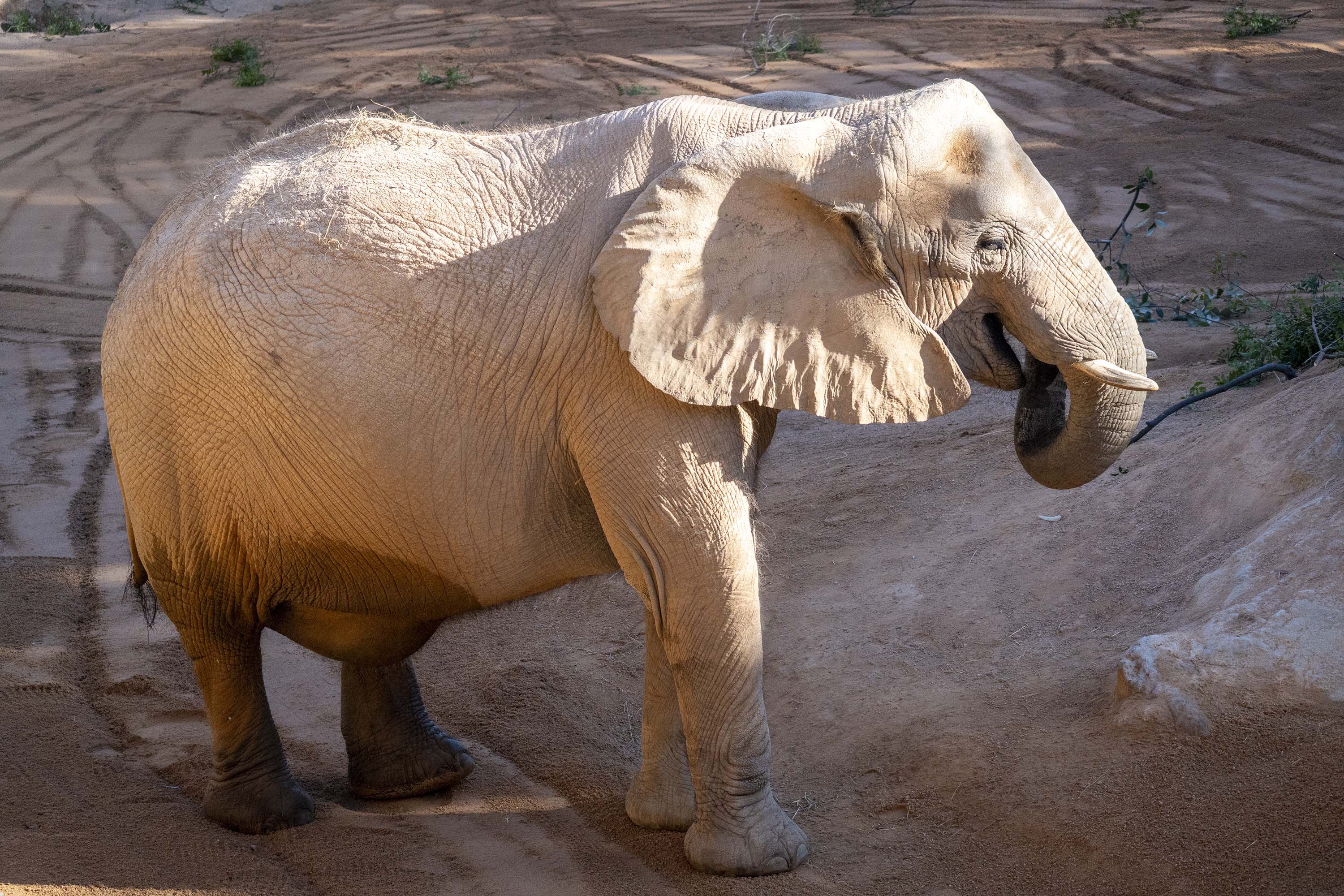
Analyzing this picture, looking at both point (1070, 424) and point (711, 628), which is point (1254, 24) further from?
point (711, 628)

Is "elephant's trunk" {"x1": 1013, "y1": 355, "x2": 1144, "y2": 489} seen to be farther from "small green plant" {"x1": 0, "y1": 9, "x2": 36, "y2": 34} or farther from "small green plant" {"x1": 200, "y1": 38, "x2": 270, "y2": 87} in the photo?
"small green plant" {"x1": 0, "y1": 9, "x2": 36, "y2": 34}

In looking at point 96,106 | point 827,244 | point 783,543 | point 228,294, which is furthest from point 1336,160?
point 96,106

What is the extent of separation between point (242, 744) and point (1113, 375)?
325 centimetres

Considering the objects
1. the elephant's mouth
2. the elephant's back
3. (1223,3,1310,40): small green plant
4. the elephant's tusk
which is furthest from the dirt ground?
(1223,3,1310,40): small green plant

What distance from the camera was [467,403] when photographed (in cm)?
383

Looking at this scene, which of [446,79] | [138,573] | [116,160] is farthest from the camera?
[446,79]

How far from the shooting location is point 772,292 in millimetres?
3621

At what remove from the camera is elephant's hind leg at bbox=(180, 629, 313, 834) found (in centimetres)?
450

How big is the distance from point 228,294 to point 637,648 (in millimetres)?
2951

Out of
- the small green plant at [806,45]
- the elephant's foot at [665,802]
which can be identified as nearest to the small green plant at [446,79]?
the small green plant at [806,45]

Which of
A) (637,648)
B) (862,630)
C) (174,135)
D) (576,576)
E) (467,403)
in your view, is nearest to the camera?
(467,403)

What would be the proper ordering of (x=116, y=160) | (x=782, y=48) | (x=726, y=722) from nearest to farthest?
(x=726, y=722), (x=116, y=160), (x=782, y=48)

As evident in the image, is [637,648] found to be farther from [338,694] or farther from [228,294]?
[228,294]

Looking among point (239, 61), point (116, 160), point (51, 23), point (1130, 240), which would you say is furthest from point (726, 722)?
point (51, 23)
